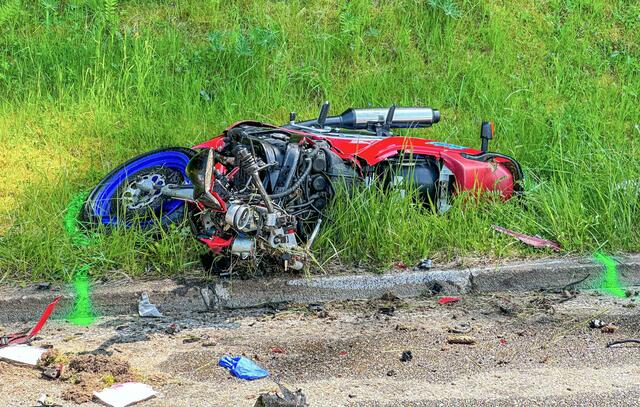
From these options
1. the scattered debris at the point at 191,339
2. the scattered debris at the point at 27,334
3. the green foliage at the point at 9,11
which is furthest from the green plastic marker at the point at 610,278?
the green foliage at the point at 9,11

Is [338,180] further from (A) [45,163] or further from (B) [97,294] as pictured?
(A) [45,163]

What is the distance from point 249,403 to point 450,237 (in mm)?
2693

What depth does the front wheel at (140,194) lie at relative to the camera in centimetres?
680

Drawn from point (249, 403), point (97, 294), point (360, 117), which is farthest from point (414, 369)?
point (360, 117)

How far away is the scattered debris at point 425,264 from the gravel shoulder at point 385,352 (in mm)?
367

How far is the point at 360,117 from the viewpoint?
23.9ft

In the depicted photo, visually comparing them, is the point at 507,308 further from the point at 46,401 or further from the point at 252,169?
the point at 46,401

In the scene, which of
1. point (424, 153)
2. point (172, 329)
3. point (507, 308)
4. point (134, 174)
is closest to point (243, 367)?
point (172, 329)

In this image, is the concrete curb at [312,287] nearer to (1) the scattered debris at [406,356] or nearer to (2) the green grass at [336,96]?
(2) the green grass at [336,96]

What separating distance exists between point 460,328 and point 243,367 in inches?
57.9

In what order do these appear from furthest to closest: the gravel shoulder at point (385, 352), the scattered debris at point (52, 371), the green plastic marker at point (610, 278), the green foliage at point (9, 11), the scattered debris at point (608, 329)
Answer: the green foliage at point (9, 11) < the green plastic marker at point (610, 278) < the scattered debris at point (608, 329) < the scattered debris at point (52, 371) < the gravel shoulder at point (385, 352)

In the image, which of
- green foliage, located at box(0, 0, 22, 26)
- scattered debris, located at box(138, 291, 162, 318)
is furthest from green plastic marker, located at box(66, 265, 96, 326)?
green foliage, located at box(0, 0, 22, 26)

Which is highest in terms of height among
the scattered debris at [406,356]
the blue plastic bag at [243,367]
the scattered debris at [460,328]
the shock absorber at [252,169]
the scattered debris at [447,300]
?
the shock absorber at [252,169]

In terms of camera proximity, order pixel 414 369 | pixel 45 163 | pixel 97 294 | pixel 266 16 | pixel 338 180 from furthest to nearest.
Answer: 1. pixel 266 16
2. pixel 45 163
3. pixel 338 180
4. pixel 97 294
5. pixel 414 369
